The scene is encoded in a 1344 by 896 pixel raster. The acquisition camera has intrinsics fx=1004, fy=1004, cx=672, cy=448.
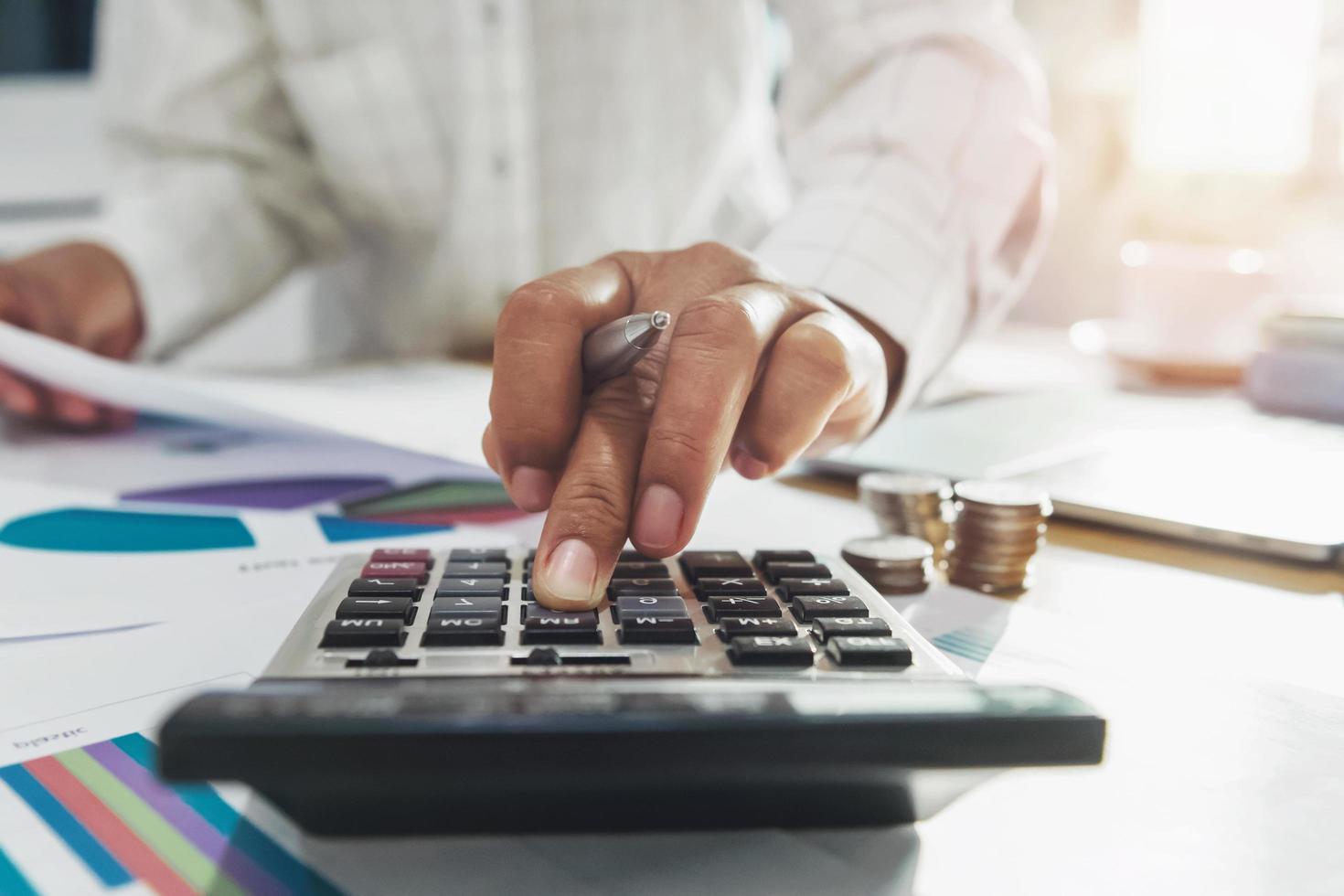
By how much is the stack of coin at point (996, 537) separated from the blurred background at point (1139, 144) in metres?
0.52

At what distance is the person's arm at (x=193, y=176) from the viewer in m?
0.79

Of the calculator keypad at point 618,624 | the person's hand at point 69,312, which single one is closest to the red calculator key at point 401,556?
the calculator keypad at point 618,624

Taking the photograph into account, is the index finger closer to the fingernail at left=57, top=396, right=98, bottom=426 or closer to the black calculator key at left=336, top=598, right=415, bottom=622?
the black calculator key at left=336, top=598, right=415, bottom=622

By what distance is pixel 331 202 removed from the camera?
39.2 inches

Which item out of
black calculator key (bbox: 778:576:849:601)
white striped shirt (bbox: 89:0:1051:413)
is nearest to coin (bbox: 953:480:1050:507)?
black calculator key (bbox: 778:576:849:601)

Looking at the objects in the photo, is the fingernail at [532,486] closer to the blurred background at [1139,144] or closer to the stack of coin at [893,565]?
the stack of coin at [893,565]

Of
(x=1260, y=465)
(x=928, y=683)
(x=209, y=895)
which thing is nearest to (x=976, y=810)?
(x=928, y=683)

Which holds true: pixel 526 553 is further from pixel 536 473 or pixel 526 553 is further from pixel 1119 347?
pixel 1119 347

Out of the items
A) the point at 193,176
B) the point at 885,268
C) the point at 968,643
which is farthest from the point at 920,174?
the point at 193,176

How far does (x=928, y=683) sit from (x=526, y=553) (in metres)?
0.15

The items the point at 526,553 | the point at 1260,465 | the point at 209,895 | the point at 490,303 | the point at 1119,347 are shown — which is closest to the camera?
the point at 209,895

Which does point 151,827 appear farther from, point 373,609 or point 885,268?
point 885,268

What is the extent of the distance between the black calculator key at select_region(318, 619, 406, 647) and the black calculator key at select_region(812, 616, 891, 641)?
10cm

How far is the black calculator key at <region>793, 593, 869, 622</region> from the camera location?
260 mm
